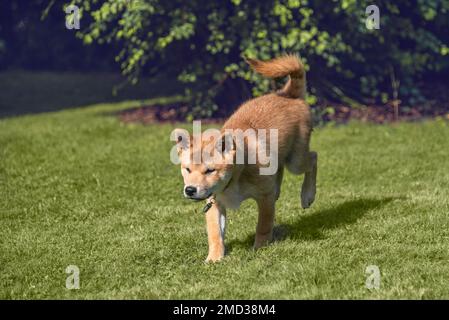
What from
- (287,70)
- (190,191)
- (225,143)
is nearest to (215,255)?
(190,191)

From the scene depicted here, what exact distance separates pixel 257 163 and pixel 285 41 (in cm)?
532

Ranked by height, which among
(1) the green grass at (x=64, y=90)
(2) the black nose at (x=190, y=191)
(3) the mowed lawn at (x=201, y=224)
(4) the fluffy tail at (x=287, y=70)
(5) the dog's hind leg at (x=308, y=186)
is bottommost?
(1) the green grass at (x=64, y=90)

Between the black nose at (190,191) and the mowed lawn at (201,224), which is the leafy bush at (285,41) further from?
the black nose at (190,191)

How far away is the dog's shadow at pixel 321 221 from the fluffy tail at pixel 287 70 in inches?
43.3

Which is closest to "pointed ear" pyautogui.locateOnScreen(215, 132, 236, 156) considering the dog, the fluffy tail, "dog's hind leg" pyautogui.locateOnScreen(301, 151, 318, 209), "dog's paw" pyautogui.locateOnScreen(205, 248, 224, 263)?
the dog

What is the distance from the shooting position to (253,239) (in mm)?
6309

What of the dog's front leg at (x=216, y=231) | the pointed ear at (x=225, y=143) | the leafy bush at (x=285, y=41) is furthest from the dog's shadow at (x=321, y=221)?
the leafy bush at (x=285, y=41)

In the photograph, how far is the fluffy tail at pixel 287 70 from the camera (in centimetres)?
657

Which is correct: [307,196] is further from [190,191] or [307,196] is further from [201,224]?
[190,191]

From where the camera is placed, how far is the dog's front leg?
5713 mm

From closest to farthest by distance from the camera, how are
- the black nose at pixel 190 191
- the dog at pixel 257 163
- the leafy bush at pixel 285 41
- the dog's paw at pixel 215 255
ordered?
the black nose at pixel 190 191
the dog at pixel 257 163
the dog's paw at pixel 215 255
the leafy bush at pixel 285 41

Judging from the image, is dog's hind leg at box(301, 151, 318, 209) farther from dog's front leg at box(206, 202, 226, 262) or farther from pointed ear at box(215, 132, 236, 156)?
pointed ear at box(215, 132, 236, 156)

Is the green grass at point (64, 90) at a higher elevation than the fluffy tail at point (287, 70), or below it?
below
